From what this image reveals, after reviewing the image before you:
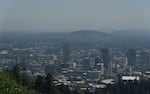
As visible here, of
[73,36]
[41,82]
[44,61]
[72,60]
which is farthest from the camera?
[73,36]

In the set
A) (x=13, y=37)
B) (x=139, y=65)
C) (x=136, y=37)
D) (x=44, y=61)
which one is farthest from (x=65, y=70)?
(x=136, y=37)

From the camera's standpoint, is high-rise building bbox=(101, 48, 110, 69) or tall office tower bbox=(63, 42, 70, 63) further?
tall office tower bbox=(63, 42, 70, 63)

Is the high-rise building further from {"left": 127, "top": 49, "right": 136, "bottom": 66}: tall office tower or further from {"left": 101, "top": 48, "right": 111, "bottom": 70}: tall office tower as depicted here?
{"left": 127, "top": 49, "right": 136, "bottom": 66}: tall office tower

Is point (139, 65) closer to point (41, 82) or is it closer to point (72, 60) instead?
point (72, 60)

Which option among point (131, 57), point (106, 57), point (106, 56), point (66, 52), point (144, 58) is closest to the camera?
point (144, 58)

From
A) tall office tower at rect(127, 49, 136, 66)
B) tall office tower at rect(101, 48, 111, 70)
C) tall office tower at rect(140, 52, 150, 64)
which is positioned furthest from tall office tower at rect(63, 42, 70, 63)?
tall office tower at rect(140, 52, 150, 64)

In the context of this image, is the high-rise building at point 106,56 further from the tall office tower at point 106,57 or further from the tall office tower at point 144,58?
the tall office tower at point 144,58

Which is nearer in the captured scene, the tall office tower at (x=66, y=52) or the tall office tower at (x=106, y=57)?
the tall office tower at (x=106, y=57)

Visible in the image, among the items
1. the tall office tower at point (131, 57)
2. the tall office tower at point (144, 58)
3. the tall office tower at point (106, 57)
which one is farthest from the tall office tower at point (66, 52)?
the tall office tower at point (144, 58)

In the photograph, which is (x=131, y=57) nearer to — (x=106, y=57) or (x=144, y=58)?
(x=144, y=58)

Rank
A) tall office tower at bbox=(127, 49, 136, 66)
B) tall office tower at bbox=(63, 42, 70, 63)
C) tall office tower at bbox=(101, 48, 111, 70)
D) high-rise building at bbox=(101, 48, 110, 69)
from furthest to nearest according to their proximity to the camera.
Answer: tall office tower at bbox=(63, 42, 70, 63)
high-rise building at bbox=(101, 48, 110, 69)
tall office tower at bbox=(101, 48, 111, 70)
tall office tower at bbox=(127, 49, 136, 66)

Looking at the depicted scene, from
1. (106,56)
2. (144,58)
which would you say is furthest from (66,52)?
(144,58)
